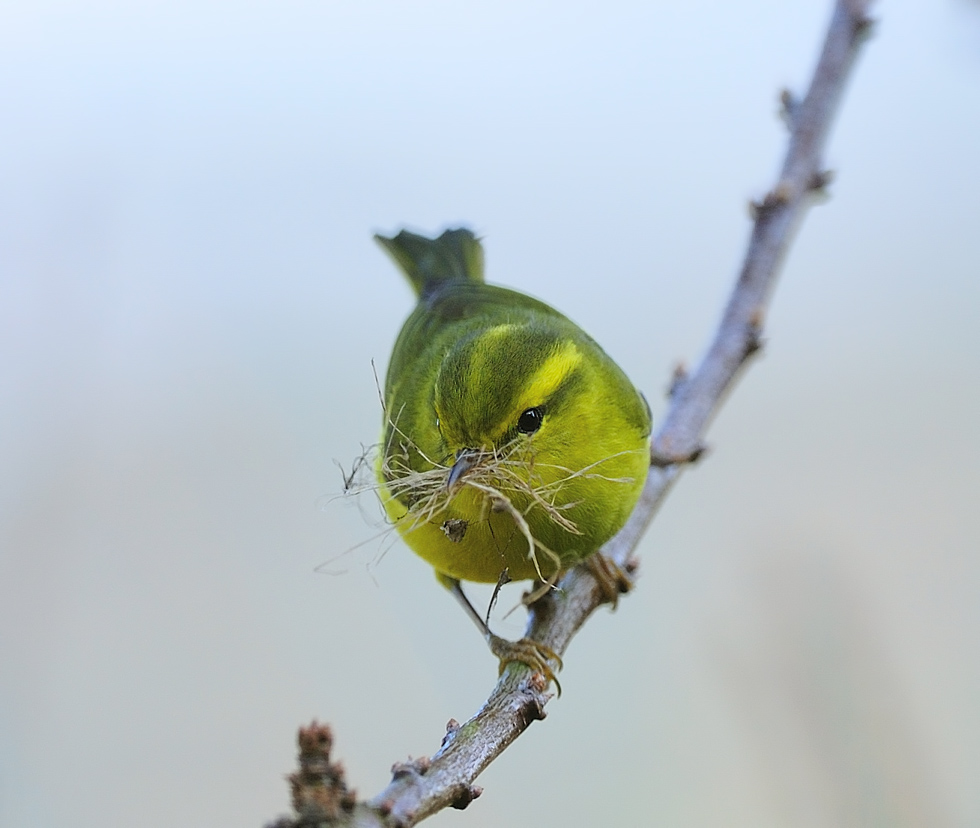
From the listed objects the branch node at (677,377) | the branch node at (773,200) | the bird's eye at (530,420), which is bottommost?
the bird's eye at (530,420)

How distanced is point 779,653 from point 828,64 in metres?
1.83

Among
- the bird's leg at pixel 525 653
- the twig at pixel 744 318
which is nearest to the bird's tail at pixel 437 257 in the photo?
the twig at pixel 744 318

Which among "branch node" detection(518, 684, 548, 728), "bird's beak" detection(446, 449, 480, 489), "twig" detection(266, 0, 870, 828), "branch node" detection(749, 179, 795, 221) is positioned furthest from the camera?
"branch node" detection(749, 179, 795, 221)

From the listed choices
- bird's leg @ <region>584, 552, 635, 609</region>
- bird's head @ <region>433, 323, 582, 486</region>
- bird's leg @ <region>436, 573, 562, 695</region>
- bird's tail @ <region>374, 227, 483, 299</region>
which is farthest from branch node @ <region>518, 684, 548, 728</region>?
bird's tail @ <region>374, 227, 483, 299</region>

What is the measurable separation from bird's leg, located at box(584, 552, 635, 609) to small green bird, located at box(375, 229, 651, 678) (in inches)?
3.3

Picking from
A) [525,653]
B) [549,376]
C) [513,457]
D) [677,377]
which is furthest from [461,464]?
[677,377]

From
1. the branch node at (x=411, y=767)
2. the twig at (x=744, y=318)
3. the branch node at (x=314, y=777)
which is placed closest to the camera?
the branch node at (x=314, y=777)

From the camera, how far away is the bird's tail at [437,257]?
3404mm

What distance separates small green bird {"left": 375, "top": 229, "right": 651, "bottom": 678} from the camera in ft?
6.38

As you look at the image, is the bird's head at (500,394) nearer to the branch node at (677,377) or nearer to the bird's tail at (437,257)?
the branch node at (677,377)

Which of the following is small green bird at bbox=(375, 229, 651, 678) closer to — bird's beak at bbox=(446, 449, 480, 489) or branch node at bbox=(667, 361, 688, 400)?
bird's beak at bbox=(446, 449, 480, 489)

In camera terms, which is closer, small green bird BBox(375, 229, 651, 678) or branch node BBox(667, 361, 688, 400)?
small green bird BBox(375, 229, 651, 678)

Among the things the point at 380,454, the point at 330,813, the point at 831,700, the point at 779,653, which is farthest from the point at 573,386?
the point at 330,813

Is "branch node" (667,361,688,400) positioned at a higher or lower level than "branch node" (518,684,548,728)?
higher
